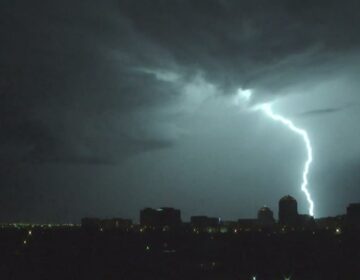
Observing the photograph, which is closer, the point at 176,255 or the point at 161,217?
the point at 176,255

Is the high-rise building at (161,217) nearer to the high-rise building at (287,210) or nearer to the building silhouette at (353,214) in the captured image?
the high-rise building at (287,210)

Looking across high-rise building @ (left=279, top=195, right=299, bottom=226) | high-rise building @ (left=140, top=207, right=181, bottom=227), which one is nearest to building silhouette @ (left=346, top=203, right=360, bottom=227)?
high-rise building @ (left=279, top=195, right=299, bottom=226)

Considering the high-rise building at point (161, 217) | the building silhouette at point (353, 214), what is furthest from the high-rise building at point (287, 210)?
the high-rise building at point (161, 217)

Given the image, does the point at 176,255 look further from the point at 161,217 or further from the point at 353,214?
the point at 353,214

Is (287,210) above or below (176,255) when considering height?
above

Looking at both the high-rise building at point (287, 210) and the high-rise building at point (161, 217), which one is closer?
the high-rise building at point (161, 217)

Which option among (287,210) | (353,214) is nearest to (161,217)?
(287,210)
